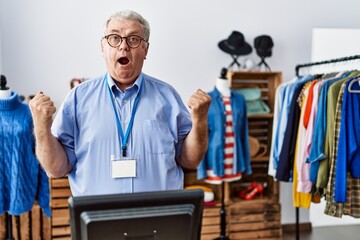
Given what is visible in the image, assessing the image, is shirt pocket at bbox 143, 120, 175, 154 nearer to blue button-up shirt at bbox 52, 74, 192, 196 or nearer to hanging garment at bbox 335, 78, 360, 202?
blue button-up shirt at bbox 52, 74, 192, 196

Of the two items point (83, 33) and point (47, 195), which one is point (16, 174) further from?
point (83, 33)

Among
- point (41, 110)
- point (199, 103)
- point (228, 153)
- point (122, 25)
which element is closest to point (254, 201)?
point (228, 153)

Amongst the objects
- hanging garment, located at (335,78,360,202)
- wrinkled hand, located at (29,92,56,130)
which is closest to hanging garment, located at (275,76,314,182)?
hanging garment, located at (335,78,360,202)

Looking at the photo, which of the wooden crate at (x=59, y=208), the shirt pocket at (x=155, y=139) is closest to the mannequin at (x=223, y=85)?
the wooden crate at (x=59, y=208)

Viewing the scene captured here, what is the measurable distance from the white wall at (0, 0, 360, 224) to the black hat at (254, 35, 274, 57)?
12 cm

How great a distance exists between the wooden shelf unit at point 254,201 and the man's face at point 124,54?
2.13 metres

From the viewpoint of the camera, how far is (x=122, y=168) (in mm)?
1403

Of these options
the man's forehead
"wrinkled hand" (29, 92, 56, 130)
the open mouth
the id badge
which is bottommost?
the id badge

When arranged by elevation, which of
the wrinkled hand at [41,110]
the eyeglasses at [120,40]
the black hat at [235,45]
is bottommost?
the wrinkled hand at [41,110]

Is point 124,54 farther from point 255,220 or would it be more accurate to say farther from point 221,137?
point 255,220

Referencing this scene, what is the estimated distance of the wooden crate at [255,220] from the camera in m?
3.49

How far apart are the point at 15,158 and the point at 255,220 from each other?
2164 mm

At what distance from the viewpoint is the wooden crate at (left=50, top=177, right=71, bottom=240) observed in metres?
3.16

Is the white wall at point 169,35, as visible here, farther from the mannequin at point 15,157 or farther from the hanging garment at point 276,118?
the mannequin at point 15,157
